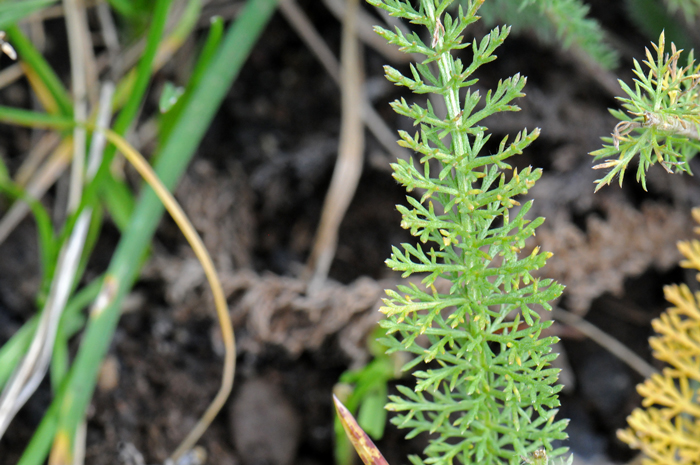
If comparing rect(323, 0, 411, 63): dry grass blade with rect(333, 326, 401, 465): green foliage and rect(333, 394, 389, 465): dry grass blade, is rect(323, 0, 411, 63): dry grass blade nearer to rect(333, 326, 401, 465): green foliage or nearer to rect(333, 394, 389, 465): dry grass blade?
rect(333, 326, 401, 465): green foliage

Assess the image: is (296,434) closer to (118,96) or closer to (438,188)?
(438,188)

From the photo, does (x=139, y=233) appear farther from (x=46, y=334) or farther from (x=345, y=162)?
(x=345, y=162)

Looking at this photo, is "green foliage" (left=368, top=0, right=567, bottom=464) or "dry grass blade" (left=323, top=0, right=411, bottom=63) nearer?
"green foliage" (left=368, top=0, right=567, bottom=464)

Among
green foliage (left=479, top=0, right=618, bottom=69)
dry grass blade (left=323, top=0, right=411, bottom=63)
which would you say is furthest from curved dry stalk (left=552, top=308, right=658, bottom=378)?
dry grass blade (left=323, top=0, right=411, bottom=63)

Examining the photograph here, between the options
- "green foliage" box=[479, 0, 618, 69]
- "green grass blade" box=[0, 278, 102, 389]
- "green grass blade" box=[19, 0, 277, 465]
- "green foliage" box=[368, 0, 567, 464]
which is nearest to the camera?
"green foliage" box=[368, 0, 567, 464]

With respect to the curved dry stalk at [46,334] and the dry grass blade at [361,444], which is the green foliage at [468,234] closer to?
the dry grass blade at [361,444]

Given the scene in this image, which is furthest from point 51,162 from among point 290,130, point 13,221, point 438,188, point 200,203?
point 438,188
